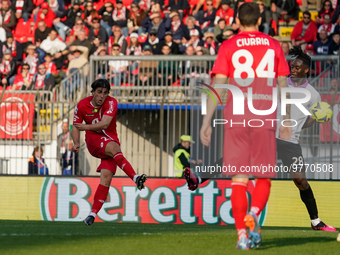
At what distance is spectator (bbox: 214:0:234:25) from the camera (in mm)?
20698

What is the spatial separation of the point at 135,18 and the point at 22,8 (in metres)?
4.47

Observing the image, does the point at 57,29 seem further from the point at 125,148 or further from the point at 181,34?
the point at 125,148

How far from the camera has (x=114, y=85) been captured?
57.1ft

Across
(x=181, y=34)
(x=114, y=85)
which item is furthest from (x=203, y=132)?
(x=181, y=34)

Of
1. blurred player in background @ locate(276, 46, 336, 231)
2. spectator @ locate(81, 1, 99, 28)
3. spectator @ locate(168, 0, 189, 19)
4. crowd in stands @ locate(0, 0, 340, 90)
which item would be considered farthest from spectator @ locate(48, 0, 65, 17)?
blurred player in background @ locate(276, 46, 336, 231)

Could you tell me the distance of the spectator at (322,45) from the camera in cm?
1866

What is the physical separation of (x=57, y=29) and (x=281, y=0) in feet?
22.3

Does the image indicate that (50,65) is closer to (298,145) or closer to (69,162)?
(69,162)

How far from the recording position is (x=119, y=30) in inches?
838

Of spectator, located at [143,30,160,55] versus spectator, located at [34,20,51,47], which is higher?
spectator, located at [34,20,51,47]

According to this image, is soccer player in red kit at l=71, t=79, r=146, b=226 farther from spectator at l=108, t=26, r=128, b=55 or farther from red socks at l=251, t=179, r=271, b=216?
spectator at l=108, t=26, r=128, b=55

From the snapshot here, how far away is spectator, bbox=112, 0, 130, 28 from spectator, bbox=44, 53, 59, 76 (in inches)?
83.4

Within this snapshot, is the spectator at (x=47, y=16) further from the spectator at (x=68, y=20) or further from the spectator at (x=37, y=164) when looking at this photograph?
the spectator at (x=37, y=164)

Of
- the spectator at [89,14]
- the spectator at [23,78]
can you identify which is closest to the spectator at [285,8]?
the spectator at [89,14]
